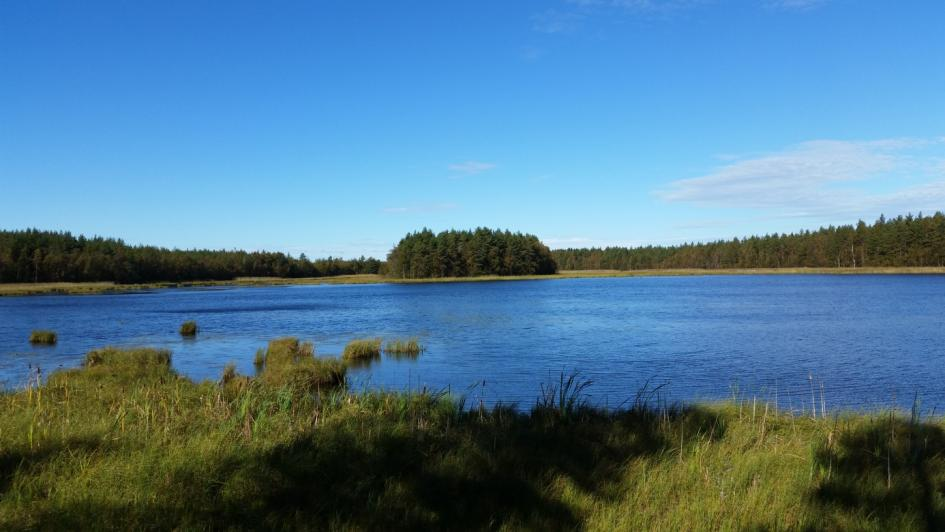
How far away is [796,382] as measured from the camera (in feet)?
66.7

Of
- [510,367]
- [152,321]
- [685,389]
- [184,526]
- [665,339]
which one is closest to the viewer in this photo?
[184,526]

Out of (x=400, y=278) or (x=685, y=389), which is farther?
(x=400, y=278)

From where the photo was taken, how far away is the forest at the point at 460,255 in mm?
143750

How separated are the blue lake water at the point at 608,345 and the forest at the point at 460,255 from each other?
85.0m

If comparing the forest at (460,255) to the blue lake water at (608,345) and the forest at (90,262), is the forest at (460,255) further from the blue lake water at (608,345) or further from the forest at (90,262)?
the blue lake water at (608,345)

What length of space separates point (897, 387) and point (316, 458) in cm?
1968

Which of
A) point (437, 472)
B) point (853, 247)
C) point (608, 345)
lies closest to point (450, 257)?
point (853, 247)

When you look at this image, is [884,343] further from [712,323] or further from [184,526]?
[184,526]

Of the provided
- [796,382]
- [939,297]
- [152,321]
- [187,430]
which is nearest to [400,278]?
[152,321]

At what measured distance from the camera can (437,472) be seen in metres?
6.93

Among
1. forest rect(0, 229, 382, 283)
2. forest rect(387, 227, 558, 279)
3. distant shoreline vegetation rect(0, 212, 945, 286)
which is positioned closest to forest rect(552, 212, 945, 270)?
distant shoreline vegetation rect(0, 212, 945, 286)

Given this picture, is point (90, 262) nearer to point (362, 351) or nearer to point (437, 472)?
point (362, 351)

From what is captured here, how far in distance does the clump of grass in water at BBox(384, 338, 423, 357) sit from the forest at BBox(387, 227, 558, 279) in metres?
112

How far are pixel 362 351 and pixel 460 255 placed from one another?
11903 centimetres
